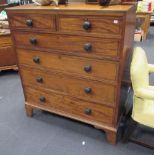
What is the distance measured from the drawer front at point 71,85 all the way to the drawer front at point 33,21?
1.25 feet

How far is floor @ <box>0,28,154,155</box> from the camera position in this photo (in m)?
1.60

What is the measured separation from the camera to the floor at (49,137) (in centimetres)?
160

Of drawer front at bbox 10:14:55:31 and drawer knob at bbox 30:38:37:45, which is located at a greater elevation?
drawer front at bbox 10:14:55:31

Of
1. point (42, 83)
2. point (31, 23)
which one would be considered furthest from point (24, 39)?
point (42, 83)

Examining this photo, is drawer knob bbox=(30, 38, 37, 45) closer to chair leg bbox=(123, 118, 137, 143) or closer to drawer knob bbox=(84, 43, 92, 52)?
drawer knob bbox=(84, 43, 92, 52)

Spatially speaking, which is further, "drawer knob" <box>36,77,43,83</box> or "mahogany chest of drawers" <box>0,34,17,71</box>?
"mahogany chest of drawers" <box>0,34,17,71</box>

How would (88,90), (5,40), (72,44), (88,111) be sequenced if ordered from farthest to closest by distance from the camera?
(5,40) → (88,111) → (88,90) → (72,44)

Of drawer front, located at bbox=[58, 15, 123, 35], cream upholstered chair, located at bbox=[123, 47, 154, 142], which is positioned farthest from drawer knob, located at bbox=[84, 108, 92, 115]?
drawer front, located at bbox=[58, 15, 123, 35]

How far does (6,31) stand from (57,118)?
4.68ft

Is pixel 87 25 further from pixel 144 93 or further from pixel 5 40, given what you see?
pixel 5 40

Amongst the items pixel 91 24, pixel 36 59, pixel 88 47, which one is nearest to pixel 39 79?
pixel 36 59

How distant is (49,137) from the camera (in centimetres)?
174

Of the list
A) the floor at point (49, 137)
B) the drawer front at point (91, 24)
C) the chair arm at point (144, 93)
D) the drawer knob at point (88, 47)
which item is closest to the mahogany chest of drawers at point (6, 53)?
the floor at point (49, 137)

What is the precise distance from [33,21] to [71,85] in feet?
1.87
